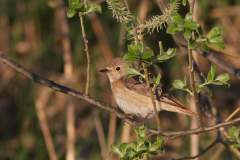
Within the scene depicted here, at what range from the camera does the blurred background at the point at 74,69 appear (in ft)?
18.0

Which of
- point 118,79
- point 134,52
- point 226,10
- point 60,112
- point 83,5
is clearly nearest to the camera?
point 134,52

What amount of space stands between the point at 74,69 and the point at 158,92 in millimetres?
3110

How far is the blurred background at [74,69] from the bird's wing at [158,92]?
149 cm

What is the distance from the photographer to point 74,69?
649cm

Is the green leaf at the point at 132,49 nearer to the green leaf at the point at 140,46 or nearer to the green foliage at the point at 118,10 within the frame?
the green leaf at the point at 140,46

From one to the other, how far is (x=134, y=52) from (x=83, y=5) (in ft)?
1.69

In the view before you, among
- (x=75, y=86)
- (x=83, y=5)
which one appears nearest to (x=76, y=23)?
(x=75, y=86)

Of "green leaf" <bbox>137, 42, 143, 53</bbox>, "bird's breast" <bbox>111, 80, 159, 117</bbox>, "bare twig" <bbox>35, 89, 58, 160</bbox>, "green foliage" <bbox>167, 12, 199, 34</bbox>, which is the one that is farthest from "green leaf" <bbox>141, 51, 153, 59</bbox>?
"bare twig" <bbox>35, 89, 58, 160</bbox>

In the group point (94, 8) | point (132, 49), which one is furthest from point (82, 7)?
point (132, 49)

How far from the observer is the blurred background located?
5480 millimetres

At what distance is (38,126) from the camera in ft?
17.7

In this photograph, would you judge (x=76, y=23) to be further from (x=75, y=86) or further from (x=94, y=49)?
(x=75, y=86)

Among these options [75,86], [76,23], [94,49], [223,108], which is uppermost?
[76,23]

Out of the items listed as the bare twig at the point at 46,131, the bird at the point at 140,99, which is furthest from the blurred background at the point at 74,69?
the bird at the point at 140,99
